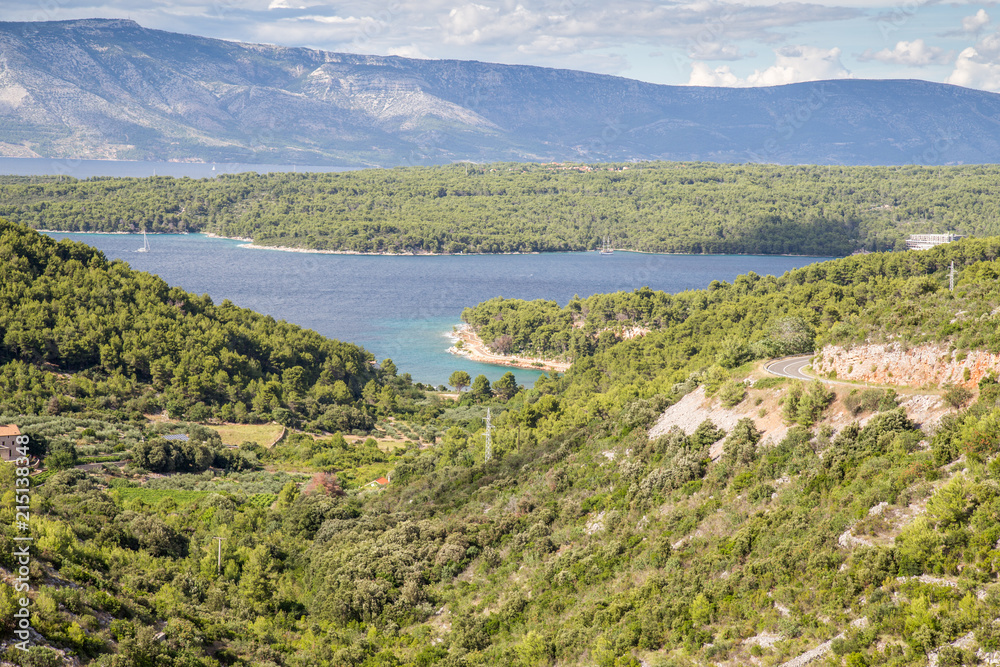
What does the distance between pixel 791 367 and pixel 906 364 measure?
17.5 ft

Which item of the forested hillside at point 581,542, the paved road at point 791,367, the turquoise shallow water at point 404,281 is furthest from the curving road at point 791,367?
the turquoise shallow water at point 404,281

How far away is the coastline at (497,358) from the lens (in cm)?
9406

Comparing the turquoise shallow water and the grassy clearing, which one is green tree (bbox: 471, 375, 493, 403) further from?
the grassy clearing

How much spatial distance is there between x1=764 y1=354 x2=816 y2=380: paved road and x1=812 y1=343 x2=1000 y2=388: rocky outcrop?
0.59 meters

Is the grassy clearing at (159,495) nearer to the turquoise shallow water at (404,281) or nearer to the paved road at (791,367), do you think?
the paved road at (791,367)

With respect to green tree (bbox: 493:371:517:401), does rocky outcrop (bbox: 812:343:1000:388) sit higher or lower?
higher

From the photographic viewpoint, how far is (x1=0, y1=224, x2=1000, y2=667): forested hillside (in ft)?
50.5

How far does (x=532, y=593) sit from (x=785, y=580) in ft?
22.4

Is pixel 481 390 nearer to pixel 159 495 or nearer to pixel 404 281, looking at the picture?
pixel 159 495

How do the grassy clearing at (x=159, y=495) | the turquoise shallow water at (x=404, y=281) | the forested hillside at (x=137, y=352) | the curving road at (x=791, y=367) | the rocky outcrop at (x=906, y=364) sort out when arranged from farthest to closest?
the turquoise shallow water at (x=404, y=281)
the forested hillside at (x=137, y=352)
the grassy clearing at (x=159, y=495)
the curving road at (x=791, y=367)
the rocky outcrop at (x=906, y=364)

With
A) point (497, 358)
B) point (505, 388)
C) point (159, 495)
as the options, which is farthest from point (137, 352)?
point (497, 358)

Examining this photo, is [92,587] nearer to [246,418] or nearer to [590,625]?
[590,625]

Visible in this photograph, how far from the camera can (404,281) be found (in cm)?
15650

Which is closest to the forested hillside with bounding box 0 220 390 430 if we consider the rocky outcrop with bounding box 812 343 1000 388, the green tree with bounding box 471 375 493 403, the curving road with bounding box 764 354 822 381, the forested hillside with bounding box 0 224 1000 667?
the green tree with bounding box 471 375 493 403
